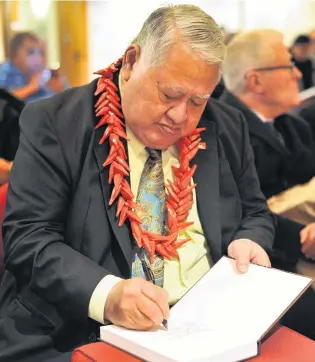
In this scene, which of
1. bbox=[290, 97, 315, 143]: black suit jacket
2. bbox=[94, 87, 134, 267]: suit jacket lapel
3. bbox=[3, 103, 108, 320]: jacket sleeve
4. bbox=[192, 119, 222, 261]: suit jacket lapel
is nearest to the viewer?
bbox=[3, 103, 108, 320]: jacket sleeve

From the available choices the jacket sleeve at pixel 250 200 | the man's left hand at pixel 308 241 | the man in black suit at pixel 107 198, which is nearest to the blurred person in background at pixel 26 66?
the man's left hand at pixel 308 241

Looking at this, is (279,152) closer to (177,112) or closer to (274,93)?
(274,93)

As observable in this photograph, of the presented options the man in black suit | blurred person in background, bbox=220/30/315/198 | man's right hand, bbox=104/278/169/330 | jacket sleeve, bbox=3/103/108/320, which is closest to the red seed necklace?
the man in black suit

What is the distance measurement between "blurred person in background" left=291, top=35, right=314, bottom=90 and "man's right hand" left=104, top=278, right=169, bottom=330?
16.2 feet

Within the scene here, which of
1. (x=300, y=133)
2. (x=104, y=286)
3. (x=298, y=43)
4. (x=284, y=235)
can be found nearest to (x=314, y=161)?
(x=300, y=133)

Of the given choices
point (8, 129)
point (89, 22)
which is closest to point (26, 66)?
point (89, 22)

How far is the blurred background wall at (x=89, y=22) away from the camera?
6844 mm

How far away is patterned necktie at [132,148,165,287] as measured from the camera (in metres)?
1.51

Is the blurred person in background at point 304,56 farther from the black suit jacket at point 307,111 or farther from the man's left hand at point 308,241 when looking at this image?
the man's left hand at point 308,241

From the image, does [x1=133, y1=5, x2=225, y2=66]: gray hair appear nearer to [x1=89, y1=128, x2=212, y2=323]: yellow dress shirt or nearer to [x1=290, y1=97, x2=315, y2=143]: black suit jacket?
[x1=89, y1=128, x2=212, y2=323]: yellow dress shirt

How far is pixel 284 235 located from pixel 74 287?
96 centimetres

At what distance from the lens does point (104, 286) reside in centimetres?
131

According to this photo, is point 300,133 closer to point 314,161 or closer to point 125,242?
point 314,161

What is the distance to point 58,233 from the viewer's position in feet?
4.76
